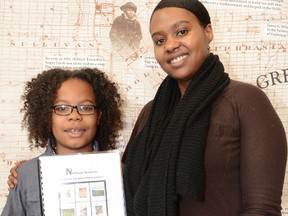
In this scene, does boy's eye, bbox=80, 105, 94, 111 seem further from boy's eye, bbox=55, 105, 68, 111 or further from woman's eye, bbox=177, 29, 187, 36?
woman's eye, bbox=177, 29, 187, 36

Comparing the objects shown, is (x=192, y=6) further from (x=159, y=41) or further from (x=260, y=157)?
(x=260, y=157)

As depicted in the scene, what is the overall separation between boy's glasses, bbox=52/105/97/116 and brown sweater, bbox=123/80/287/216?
46cm

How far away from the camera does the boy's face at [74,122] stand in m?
1.34

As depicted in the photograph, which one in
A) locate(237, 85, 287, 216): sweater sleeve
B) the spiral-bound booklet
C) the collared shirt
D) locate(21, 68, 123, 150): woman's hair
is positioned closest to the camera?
locate(237, 85, 287, 216): sweater sleeve

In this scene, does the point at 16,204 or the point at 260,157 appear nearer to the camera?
the point at 260,157

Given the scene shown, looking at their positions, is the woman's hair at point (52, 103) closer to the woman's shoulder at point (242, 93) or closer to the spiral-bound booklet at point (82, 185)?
the spiral-bound booklet at point (82, 185)

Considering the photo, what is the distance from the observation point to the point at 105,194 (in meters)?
1.16

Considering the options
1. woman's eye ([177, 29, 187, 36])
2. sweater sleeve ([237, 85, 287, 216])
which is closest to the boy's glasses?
woman's eye ([177, 29, 187, 36])

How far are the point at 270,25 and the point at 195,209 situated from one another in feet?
3.13

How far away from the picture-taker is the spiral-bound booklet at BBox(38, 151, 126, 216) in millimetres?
1126

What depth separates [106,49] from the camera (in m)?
1.65

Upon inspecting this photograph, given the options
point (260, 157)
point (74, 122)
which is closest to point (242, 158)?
point (260, 157)

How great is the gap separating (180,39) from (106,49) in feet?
1.88

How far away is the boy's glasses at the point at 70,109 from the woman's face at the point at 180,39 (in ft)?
1.12
